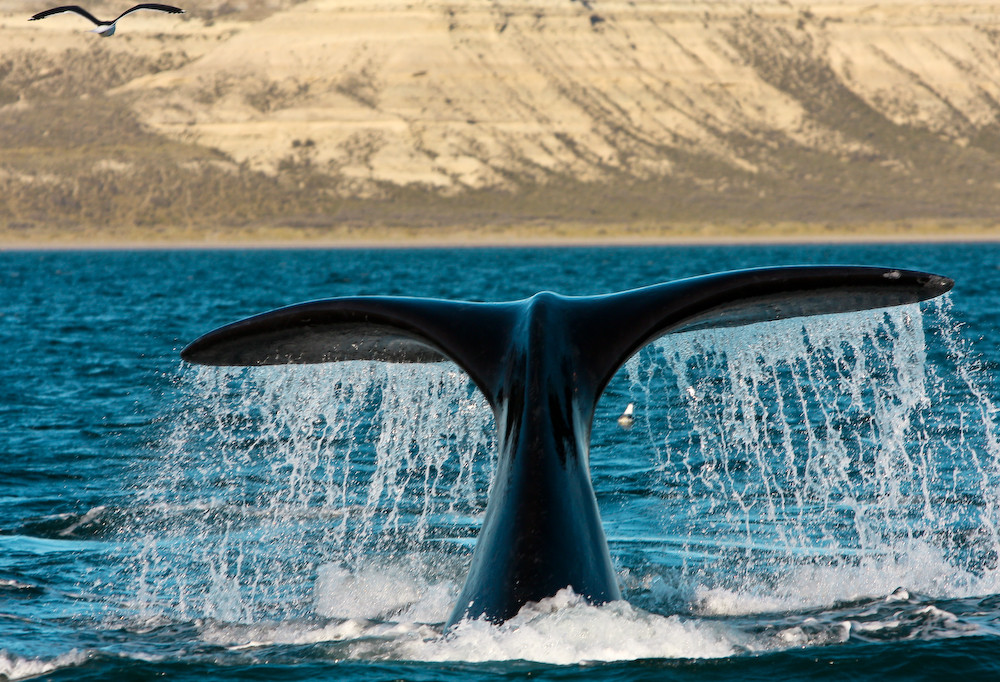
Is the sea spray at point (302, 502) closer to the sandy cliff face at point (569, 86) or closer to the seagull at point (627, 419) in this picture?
the seagull at point (627, 419)

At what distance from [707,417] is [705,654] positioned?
908 cm

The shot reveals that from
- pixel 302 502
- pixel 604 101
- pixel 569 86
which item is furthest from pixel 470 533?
pixel 569 86

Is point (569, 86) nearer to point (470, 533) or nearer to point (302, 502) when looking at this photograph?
point (302, 502)

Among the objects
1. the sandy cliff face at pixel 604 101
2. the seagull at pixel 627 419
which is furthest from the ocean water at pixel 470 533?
the sandy cliff face at pixel 604 101

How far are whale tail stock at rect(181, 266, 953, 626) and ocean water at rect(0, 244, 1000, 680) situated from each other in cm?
19

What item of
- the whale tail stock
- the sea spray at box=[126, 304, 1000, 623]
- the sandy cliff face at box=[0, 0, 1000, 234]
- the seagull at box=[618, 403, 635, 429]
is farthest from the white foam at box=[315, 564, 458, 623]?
the sandy cliff face at box=[0, 0, 1000, 234]

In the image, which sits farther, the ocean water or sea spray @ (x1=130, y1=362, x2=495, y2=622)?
sea spray @ (x1=130, y1=362, x2=495, y2=622)

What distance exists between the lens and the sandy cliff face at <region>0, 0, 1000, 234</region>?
425 feet

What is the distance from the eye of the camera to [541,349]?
20.3 ft

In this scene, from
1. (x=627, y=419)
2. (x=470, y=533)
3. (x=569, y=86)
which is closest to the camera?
(x=470, y=533)

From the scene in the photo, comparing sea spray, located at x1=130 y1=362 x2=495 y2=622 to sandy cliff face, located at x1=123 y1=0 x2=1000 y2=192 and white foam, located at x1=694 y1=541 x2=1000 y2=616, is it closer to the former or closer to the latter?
white foam, located at x1=694 y1=541 x2=1000 y2=616

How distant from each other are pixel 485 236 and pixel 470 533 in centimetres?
11228

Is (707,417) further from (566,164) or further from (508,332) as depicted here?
(566,164)

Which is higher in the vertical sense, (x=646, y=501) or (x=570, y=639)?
(x=646, y=501)
